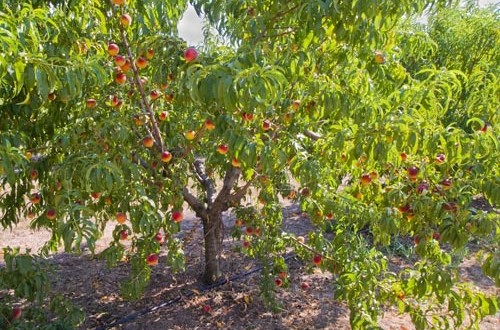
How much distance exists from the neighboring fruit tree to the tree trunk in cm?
59

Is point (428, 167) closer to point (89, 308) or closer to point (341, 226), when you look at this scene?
point (341, 226)

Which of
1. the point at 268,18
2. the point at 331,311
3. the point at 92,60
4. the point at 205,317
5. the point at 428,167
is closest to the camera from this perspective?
the point at 92,60

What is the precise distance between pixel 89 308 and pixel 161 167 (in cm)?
164

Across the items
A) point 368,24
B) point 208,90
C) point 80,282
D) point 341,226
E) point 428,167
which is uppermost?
point 368,24

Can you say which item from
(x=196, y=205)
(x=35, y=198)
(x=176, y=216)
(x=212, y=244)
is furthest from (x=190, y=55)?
(x=212, y=244)

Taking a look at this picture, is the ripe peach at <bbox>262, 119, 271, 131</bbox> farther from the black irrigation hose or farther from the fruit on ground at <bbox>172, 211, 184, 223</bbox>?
the black irrigation hose

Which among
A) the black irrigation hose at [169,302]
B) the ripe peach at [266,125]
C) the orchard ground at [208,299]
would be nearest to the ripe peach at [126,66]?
the ripe peach at [266,125]

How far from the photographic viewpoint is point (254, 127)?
7.59 feet

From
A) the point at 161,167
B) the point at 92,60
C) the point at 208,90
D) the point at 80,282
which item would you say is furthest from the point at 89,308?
the point at 208,90

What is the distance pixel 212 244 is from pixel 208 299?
456mm

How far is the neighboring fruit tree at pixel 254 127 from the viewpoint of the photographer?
159 cm

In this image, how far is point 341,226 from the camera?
9.49 ft

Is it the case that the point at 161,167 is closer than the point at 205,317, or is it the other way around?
the point at 161,167

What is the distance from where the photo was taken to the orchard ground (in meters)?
3.23
